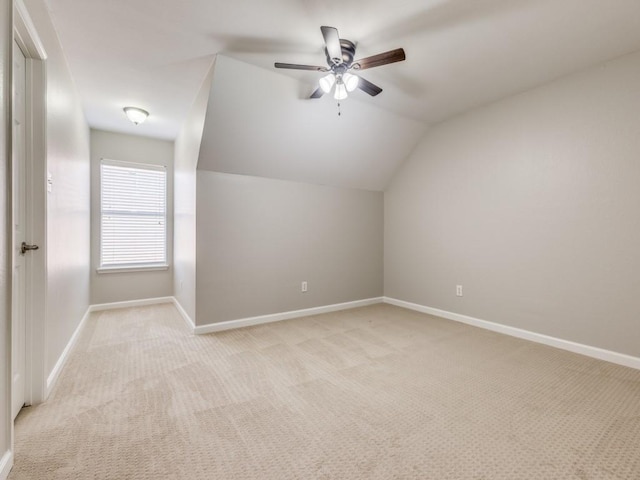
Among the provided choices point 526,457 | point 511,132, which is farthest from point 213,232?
point 511,132

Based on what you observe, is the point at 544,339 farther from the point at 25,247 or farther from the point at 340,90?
the point at 25,247

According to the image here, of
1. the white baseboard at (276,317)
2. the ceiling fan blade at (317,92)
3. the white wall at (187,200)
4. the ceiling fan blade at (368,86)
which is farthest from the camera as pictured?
the white baseboard at (276,317)

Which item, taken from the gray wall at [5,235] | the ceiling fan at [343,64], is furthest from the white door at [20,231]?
the ceiling fan at [343,64]

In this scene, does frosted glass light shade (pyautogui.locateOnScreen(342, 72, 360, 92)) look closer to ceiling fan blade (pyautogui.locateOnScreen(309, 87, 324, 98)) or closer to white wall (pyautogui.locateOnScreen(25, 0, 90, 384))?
Result: ceiling fan blade (pyautogui.locateOnScreen(309, 87, 324, 98))

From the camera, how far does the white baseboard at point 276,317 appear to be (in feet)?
10.6

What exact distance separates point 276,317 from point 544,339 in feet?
9.37

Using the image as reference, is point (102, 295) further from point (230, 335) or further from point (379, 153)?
point (379, 153)

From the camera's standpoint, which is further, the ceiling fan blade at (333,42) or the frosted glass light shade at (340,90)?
the frosted glass light shade at (340,90)

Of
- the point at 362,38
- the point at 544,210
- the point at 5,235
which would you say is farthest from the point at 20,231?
the point at 544,210

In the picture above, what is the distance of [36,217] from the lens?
1.86 metres

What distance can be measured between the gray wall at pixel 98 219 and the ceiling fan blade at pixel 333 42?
11.5 ft

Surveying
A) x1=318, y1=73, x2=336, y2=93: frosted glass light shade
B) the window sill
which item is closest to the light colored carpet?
the window sill

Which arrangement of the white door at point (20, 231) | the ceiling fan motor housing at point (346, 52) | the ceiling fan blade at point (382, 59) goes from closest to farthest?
1. the white door at point (20, 231)
2. the ceiling fan blade at point (382, 59)
3. the ceiling fan motor housing at point (346, 52)

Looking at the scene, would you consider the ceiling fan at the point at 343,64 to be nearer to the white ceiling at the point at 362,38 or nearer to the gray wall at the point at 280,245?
the white ceiling at the point at 362,38
